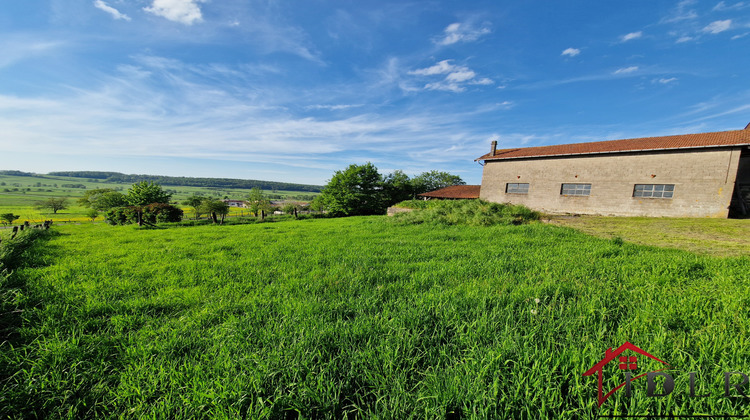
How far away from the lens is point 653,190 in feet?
49.1

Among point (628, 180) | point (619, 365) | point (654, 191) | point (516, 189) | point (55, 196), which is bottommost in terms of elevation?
point (55, 196)

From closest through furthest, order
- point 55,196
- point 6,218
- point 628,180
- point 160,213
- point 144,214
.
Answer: point 628,180, point 144,214, point 160,213, point 6,218, point 55,196

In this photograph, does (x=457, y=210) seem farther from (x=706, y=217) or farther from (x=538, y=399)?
(x=706, y=217)

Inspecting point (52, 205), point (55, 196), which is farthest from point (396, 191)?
point (55, 196)

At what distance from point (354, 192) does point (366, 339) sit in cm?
3029

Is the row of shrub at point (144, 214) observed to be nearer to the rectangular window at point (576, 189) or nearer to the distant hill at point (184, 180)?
the rectangular window at point (576, 189)

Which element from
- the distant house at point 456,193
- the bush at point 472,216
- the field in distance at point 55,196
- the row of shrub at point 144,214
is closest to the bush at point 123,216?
the row of shrub at point 144,214

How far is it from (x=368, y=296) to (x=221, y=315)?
1500 mm

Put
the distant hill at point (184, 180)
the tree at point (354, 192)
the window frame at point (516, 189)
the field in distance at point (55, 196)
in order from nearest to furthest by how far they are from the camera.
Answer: the window frame at point (516, 189)
the tree at point (354, 192)
the field in distance at point (55, 196)
the distant hill at point (184, 180)

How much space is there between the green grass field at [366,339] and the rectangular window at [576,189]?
1615cm

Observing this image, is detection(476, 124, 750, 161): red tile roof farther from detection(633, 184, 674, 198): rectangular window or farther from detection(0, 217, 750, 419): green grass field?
detection(0, 217, 750, 419): green grass field

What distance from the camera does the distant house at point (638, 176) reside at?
1314cm

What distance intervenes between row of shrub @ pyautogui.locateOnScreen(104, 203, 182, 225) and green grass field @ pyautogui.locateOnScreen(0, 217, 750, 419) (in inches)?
805

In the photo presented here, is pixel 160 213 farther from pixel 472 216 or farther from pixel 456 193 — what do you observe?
pixel 456 193
